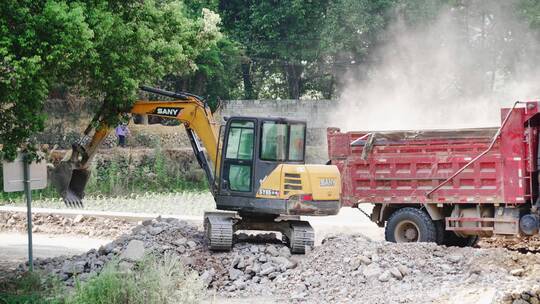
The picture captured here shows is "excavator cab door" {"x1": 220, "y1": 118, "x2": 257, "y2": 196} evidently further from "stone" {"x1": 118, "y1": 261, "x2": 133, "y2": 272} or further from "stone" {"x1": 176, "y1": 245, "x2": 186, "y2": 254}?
"stone" {"x1": 118, "y1": 261, "x2": 133, "y2": 272}

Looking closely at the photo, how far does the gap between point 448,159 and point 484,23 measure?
1077 inches

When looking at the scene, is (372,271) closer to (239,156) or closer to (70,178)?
(239,156)

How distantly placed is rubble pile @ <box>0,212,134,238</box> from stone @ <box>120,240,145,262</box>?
673cm

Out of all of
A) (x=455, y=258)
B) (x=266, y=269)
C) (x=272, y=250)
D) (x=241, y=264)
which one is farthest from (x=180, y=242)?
(x=455, y=258)

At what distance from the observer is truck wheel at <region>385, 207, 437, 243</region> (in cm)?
1830

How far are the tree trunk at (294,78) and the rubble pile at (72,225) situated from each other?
24.1 metres

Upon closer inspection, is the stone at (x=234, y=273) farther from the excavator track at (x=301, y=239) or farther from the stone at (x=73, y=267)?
the stone at (x=73, y=267)

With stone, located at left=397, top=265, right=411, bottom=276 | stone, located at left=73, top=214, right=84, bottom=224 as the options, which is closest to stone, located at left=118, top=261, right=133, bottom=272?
stone, located at left=397, top=265, right=411, bottom=276

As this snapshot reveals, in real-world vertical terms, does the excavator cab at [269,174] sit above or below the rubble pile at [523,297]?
above

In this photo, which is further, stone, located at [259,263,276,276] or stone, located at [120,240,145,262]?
stone, located at [120,240,145,262]

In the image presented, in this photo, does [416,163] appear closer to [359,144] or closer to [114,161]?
[359,144]

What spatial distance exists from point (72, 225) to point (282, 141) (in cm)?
913

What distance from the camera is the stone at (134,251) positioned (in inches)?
618

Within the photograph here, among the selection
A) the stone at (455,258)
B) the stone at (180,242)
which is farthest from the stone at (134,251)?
the stone at (455,258)
